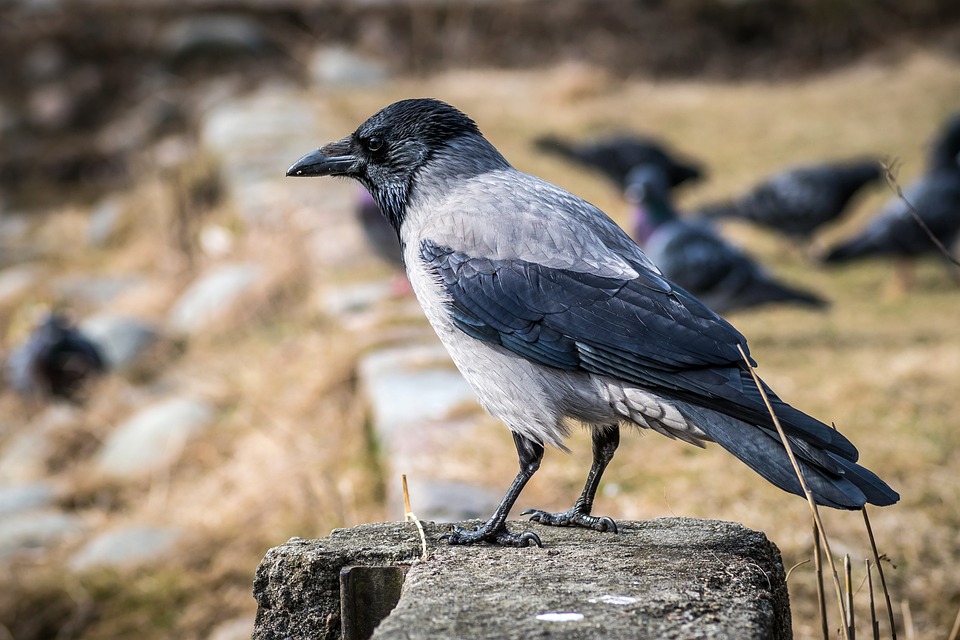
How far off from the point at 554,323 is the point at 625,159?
6553 mm

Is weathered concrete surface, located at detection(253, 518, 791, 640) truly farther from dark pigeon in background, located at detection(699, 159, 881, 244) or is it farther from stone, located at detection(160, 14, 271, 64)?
stone, located at detection(160, 14, 271, 64)

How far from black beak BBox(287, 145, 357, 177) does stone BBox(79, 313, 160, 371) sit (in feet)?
17.3

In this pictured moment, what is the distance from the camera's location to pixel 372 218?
23.7 feet

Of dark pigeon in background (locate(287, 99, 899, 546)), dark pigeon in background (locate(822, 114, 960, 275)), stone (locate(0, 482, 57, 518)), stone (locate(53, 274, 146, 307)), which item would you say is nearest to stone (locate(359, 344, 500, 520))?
dark pigeon in background (locate(287, 99, 899, 546))

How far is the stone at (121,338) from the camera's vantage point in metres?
7.91

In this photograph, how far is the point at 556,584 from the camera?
2047mm

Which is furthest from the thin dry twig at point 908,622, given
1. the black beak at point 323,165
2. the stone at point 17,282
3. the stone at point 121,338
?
the stone at point 17,282

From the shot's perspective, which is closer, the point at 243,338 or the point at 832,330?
the point at 832,330

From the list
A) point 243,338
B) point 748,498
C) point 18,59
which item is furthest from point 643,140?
point 18,59

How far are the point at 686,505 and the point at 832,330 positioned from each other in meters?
2.96

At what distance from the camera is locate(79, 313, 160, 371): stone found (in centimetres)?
791

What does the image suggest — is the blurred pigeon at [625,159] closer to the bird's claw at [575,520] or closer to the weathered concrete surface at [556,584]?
the bird's claw at [575,520]

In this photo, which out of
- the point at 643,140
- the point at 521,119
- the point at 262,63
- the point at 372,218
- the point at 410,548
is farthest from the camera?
the point at 262,63

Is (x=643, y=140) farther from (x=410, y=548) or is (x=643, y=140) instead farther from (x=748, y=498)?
(x=410, y=548)
